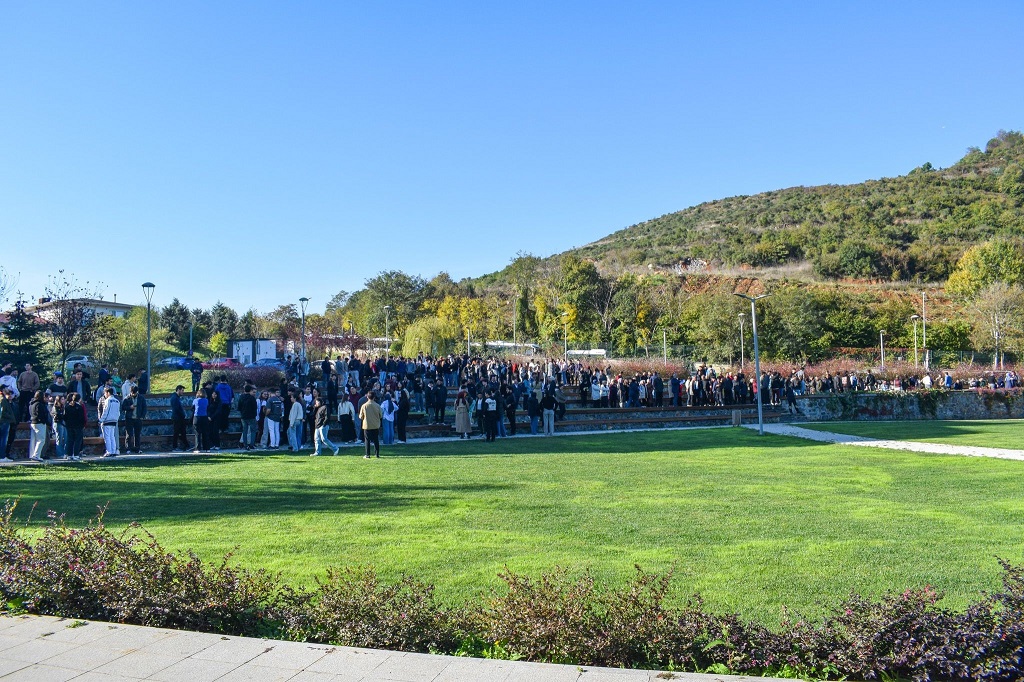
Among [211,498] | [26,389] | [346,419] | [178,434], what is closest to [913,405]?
[346,419]

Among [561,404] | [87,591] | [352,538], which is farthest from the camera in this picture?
[561,404]

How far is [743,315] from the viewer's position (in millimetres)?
49969

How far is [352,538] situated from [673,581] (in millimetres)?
3850

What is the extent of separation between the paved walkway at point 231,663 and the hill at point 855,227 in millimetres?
89822

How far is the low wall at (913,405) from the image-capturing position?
3434cm

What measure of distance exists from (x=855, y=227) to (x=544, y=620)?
4405 inches

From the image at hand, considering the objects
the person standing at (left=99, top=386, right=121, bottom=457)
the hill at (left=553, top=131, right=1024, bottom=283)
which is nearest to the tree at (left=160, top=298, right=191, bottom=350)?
the hill at (left=553, top=131, right=1024, bottom=283)

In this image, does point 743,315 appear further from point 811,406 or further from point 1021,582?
point 1021,582

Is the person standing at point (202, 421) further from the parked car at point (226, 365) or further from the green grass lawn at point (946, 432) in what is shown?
the green grass lawn at point (946, 432)

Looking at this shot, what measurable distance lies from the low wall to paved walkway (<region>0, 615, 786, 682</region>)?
106 feet

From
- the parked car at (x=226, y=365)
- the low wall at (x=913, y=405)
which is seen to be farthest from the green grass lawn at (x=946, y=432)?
the parked car at (x=226, y=365)

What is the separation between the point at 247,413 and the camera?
19641 mm

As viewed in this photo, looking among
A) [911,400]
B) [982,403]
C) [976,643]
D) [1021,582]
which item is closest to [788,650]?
[976,643]

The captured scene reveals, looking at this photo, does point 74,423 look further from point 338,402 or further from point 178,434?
point 338,402
